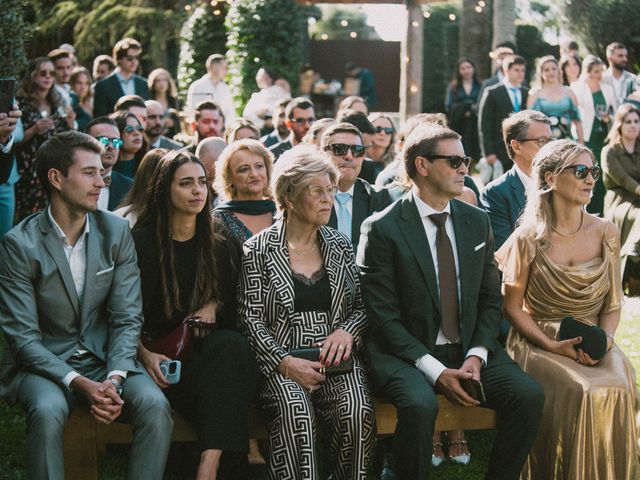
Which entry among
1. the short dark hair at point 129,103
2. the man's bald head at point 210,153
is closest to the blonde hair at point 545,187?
the man's bald head at point 210,153

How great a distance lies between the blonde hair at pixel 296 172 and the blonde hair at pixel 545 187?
109 centimetres

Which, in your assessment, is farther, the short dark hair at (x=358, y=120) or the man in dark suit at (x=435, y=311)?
the short dark hair at (x=358, y=120)

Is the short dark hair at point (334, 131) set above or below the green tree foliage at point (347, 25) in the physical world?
above

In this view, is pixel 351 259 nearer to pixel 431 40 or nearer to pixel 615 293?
pixel 615 293

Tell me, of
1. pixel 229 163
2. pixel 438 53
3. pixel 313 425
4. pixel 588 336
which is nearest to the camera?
pixel 313 425

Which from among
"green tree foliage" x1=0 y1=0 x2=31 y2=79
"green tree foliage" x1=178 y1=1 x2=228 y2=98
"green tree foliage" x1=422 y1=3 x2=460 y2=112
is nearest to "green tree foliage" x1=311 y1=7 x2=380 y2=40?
"green tree foliage" x1=422 y1=3 x2=460 y2=112

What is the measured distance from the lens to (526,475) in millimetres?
4883

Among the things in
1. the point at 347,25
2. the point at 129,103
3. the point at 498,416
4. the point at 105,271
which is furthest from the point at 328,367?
the point at 347,25

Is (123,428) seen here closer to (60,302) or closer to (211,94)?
(60,302)

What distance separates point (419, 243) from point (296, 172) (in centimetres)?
72

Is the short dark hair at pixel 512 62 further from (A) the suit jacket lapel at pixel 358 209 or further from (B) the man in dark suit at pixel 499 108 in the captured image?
(A) the suit jacket lapel at pixel 358 209

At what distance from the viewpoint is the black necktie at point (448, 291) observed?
16.0 ft

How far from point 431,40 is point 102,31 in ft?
24.8

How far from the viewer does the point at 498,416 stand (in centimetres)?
469
